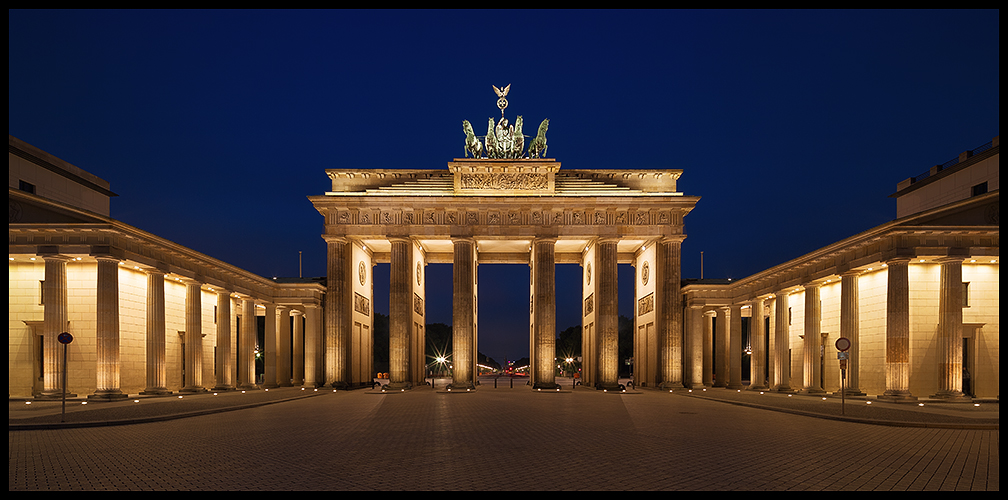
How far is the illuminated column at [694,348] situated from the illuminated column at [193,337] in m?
32.1

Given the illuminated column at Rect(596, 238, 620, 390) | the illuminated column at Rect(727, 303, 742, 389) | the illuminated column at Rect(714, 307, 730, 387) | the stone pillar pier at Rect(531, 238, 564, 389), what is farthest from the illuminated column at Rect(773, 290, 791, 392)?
the stone pillar pier at Rect(531, 238, 564, 389)

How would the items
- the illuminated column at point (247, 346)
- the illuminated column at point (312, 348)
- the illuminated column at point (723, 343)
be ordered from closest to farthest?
1. the illuminated column at point (247, 346)
2. the illuminated column at point (312, 348)
3. the illuminated column at point (723, 343)

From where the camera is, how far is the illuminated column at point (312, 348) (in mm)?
51562

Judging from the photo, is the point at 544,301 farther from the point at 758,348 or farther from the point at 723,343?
the point at 723,343

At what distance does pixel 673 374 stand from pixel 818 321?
11.7 meters

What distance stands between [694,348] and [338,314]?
83.2 feet

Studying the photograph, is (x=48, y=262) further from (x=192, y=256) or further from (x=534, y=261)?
(x=534, y=261)

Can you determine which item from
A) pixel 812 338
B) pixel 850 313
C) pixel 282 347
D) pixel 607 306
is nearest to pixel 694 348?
pixel 607 306

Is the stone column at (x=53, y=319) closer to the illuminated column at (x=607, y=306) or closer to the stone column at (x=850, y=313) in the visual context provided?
the illuminated column at (x=607, y=306)

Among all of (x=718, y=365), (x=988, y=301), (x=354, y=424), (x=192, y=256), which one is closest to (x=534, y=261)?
(x=718, y=365)

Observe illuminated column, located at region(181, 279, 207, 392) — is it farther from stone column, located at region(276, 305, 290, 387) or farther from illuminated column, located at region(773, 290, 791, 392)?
illuminated column, located at region(773, 290, 791, 392)

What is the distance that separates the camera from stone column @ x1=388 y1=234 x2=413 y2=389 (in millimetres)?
49719

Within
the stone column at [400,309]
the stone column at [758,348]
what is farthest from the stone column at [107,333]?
the stone column at [758,348]

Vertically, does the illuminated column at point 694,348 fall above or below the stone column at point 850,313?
below
